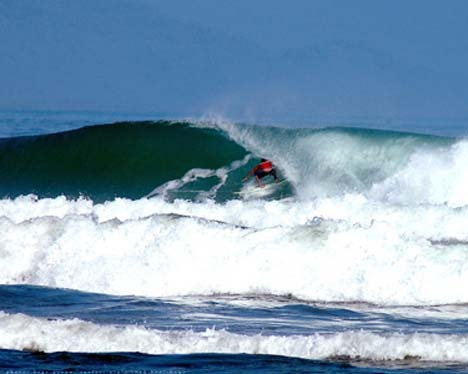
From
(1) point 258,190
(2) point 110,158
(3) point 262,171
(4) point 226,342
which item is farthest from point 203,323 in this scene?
(2) point 110,158

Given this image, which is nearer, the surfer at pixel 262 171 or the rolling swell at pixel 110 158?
the surfer at pixel 262 171

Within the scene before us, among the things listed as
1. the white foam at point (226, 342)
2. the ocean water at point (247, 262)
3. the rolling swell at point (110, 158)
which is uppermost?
the rolling swell at point (110, 158)

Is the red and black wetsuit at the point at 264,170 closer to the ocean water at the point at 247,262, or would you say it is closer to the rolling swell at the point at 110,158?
the ocean water at the point at 247,262

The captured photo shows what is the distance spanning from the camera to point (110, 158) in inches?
1019

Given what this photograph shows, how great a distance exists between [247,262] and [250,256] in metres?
0.12

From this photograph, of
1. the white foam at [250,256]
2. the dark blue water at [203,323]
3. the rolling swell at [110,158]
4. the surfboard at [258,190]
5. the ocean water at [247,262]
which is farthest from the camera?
the rolling swell at [110,158]

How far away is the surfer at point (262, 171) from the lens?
71.6 ft

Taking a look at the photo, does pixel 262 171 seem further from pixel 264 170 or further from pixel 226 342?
pixel 226 342

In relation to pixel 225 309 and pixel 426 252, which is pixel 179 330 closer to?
pixel 225 309

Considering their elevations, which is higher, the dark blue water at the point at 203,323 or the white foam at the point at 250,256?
the white foam at the point at 250,256

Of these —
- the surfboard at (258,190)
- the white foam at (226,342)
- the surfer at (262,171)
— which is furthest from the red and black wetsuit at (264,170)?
the white foam at (226,342)

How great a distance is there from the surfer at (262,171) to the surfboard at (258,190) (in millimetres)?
106

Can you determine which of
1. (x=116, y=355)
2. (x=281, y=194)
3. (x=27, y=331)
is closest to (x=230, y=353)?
(x=116, y=355)

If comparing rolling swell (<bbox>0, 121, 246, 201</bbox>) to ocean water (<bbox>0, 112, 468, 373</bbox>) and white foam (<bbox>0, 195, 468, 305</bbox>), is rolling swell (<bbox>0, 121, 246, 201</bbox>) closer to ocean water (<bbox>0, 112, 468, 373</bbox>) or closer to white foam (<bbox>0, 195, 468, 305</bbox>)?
ocean water (<bbox>0, 112, 468, 373</bbox>)
